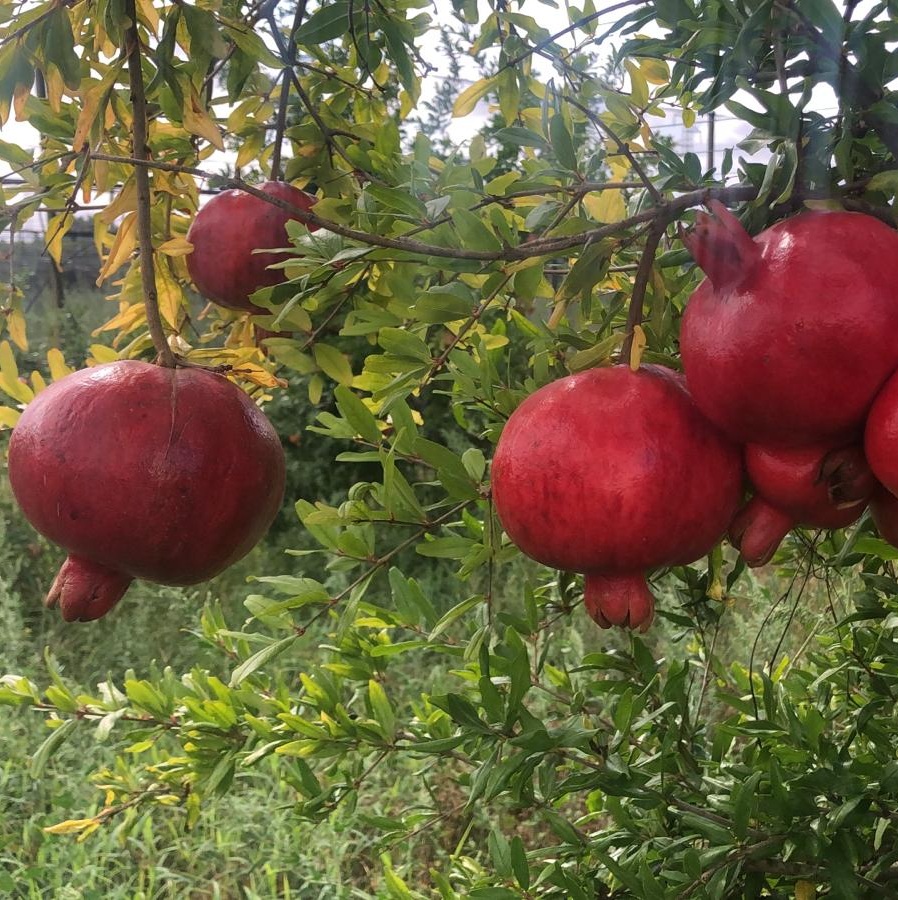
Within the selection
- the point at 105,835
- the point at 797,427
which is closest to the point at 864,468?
the point at 797,427

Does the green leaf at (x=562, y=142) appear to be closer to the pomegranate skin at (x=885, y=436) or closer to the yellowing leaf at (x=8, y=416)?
the pomegranate skin at (x=885, y=436)

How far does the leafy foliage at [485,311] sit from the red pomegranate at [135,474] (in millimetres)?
78

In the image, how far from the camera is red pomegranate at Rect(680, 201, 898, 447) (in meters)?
0.38

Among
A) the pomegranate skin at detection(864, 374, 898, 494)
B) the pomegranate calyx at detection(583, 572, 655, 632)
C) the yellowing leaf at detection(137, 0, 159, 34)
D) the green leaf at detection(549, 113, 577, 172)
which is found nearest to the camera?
the pomegranate skin at detection(864, 374, 898, 494)

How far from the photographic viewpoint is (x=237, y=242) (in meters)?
0.87

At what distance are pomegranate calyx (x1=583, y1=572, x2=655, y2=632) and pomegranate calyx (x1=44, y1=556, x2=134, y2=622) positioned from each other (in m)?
0.33

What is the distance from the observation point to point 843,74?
49cm

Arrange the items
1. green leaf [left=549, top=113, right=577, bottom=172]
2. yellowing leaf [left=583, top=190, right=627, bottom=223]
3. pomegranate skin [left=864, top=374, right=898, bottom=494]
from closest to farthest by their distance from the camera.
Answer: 1. pomegranate skin [left=864, top=374, right=898, bottom=494]
2. green leaf [left=549, top=113, right=577, bottom=172]
3. yellowing leaf [left=583, top=190, right=627, bottom=223]

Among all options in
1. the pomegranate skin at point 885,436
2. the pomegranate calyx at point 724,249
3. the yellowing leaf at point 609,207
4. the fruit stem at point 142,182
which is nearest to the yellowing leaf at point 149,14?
the fruit stem at point 142,182

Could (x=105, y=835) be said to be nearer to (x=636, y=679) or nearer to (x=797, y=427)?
(x=636, y=679)

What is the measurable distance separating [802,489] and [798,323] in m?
0.08

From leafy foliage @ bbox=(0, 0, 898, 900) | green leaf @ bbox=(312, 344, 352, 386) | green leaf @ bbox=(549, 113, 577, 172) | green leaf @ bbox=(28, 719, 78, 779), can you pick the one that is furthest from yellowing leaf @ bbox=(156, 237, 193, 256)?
green leaf @ bbox=(28, 719, 78, 779)

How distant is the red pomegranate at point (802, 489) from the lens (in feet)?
1.35

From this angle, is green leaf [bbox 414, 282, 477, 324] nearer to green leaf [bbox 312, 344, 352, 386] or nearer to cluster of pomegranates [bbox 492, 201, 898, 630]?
cluster of pomegranates [bbox 492, 201, 898, 630]
